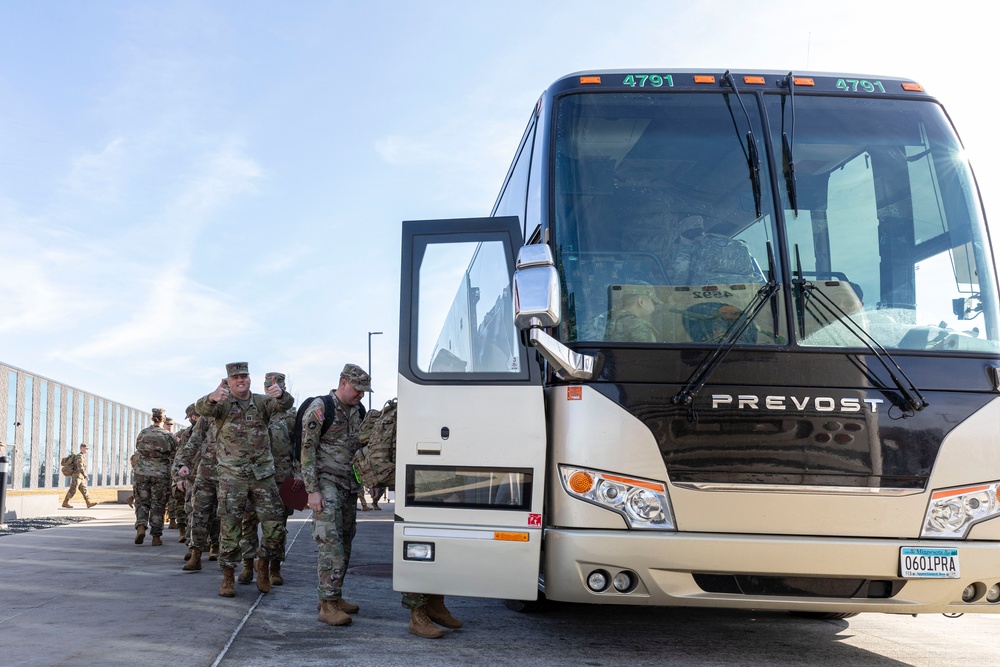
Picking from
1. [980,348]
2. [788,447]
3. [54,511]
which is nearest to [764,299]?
[788,447]

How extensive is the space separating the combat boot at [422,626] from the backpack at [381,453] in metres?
0.92

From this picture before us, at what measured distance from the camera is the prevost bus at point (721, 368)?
5262 millimetres

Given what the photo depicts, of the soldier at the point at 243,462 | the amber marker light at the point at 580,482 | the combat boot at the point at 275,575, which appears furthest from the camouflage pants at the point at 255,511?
the amber marker light at the point at 580,482

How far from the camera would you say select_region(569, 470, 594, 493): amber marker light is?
536 cm

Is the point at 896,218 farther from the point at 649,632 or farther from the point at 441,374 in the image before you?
the point at 649,632

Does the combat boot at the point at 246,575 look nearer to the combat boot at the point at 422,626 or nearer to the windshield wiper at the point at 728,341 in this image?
the combat boot at the point at 422,626

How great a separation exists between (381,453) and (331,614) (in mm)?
1339

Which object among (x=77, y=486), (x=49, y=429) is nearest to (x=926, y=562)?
(x=77, y=486)

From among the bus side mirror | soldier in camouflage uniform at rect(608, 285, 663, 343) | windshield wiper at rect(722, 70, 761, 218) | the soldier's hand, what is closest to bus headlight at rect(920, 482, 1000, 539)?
soldier in camouflage uniform at rect(608, 285, 663, 343)

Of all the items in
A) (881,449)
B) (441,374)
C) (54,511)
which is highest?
(441,374)

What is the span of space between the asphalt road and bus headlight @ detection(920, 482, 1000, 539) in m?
1.47

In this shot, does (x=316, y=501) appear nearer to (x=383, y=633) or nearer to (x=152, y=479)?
(x=383, y=633)

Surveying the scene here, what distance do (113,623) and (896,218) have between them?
6.15 meters

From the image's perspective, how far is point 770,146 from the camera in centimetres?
586
